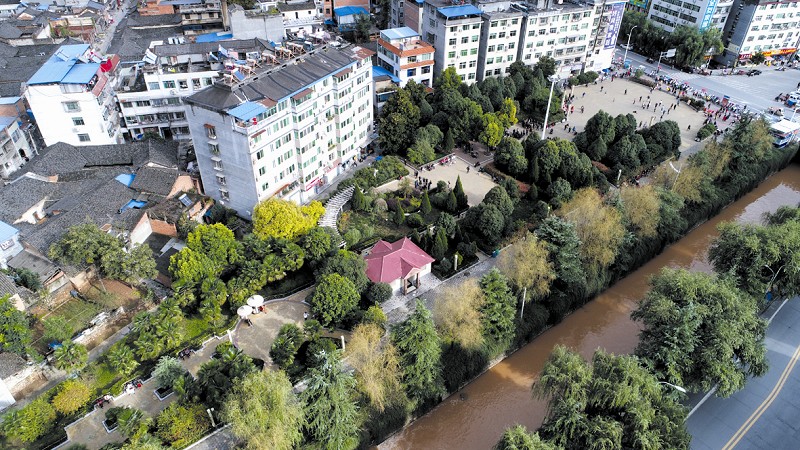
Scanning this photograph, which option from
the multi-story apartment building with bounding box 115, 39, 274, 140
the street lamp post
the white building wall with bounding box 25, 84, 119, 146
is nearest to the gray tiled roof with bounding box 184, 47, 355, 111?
the multi-story apartment building with bounding box 115, 39, 274, 140

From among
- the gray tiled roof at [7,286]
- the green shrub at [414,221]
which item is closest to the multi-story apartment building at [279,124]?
the green shrub at [414,221]

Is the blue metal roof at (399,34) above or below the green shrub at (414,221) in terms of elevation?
above

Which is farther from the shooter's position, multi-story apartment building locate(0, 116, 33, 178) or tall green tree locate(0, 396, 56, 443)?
multi-story apartment building locate(0, 116, 33, 178)

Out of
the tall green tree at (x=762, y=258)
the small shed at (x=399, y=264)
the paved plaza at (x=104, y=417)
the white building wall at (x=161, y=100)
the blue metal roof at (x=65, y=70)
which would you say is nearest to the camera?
the paved plaza at (x=104, y=417)

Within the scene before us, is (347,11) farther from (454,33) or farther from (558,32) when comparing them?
(558,32)

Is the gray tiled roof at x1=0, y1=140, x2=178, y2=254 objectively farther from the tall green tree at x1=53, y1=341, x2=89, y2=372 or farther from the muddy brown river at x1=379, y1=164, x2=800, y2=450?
the muddy brown river at x1=379, y1=164, x2=800, y2=450

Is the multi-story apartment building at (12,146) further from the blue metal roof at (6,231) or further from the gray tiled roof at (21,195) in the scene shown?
the blue metal roof at (6,231)

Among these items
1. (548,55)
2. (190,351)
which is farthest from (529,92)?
(190,351)
